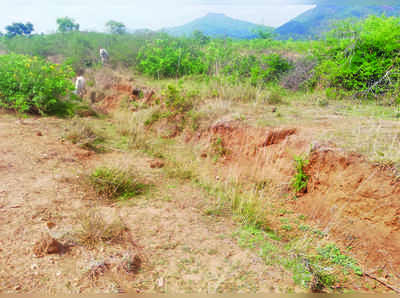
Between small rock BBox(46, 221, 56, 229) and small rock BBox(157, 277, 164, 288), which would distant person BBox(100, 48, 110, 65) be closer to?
small rock BBox(46, 221, 56, 229)

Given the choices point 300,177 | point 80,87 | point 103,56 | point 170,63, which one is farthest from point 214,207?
point 103,56

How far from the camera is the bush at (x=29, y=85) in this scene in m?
5.77

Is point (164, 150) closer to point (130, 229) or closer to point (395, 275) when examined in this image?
point (130, 229)

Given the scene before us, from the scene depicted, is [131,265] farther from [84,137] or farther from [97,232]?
[84,137]

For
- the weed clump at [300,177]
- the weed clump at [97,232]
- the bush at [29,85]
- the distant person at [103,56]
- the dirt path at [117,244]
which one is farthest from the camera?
the distant person at [103,56]

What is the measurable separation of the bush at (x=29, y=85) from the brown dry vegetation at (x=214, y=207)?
2.76ft

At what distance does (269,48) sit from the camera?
355 inches

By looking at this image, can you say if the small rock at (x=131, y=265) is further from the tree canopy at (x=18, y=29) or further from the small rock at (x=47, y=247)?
the tree canopy at (x=18, y=29)

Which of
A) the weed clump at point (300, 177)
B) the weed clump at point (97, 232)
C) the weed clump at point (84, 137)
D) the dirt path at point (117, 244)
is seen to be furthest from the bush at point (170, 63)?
the weed clump at point (97, 232)

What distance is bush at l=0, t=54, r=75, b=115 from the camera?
5.77m

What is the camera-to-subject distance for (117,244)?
2264 mm

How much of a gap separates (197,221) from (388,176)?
1.95 m

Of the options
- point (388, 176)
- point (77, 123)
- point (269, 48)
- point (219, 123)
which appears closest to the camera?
point (388, 176)

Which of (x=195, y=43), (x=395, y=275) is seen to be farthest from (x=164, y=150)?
(x=195, y=43)
